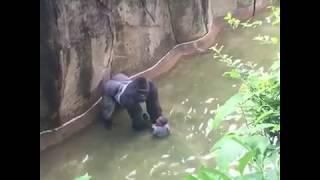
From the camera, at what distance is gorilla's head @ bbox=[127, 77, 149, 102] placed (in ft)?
4.32

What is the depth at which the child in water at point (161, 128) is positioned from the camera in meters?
1.30

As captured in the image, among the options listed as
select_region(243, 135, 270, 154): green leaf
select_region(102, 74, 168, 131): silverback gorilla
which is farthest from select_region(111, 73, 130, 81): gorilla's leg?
select_region(243, 135, 270, 154): green leaf

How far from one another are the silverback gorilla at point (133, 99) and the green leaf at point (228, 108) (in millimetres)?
136

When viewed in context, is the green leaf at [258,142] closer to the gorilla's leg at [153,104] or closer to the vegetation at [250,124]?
the vegetation at [250,124]

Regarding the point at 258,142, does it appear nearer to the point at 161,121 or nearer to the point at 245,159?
the point at 245,159

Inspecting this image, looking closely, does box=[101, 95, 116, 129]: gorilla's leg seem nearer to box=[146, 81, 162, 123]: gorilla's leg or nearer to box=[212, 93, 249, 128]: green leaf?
box=[146, 81, 162, 123]: gorilla's leg

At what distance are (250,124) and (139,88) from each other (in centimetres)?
29

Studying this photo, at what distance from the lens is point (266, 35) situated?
1.27 meters

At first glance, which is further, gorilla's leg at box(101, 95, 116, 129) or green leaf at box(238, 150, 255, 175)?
gorilla's leg at box(101, 95, 116, 129)

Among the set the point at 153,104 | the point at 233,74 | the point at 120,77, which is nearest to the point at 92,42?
the point at 120,77

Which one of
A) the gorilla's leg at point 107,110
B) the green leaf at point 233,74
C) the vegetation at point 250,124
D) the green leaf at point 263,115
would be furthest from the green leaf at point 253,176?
the gorilla's leg at point 107,110

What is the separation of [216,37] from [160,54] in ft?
0.48

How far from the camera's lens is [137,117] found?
132cm
